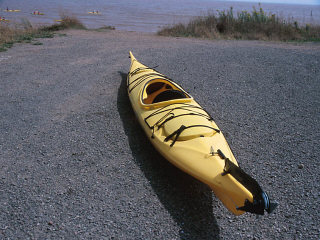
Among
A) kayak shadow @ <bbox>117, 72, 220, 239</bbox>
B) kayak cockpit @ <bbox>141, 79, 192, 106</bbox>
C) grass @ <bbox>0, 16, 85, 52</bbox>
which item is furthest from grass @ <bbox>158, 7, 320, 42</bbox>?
kayak shadow @ <bbox>117, 72, 220, 239</bbox>

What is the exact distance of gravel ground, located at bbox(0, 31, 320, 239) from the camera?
2709 mm

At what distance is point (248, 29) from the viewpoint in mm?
11859

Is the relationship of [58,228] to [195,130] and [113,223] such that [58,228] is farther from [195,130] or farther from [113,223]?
[195,130]

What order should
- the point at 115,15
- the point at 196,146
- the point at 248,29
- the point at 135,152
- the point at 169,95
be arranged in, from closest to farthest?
the point at 196,146 < the point at 135,152 < the point at 169,95 < the point at 248,29 < the point at 115,15

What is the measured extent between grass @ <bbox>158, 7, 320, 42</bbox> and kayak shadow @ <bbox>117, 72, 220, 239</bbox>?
910cm

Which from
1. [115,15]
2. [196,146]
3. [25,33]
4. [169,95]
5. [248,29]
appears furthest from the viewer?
[115,15]

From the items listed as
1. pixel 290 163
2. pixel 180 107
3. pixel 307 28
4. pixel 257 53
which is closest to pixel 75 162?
pixel 180 107

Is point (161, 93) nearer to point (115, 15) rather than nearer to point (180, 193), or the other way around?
point (180, 193)

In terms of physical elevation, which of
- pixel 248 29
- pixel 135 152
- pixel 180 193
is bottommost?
pixel 180 193

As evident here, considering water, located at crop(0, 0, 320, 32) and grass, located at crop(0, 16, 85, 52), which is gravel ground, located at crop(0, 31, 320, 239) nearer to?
grass, located at crop(0, 16, 85, 52)

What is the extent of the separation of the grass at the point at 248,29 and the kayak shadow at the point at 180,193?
9104 mm

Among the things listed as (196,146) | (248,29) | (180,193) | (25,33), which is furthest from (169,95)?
(25,33)

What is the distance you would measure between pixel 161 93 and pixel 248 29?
919cm

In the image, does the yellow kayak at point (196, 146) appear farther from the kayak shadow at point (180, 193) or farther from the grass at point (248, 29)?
the grass at point (248, 29)
